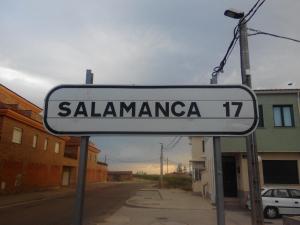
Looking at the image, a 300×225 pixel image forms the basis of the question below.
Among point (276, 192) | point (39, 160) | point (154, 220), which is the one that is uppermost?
point (39, 160)

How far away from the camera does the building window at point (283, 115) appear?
23934 millimetres

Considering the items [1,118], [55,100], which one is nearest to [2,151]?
[1,118]

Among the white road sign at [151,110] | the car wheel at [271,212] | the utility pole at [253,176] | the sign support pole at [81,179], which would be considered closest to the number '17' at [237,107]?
the white road sign at [151,110]

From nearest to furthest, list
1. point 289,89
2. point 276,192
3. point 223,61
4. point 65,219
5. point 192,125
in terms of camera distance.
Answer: point 192,125 < point 223,61 < point 65,219 < point 276,192 < point 289,89

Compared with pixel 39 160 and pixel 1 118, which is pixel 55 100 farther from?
pixel 39 160

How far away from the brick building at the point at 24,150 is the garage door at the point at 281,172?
14.5 meters

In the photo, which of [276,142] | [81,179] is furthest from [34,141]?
[81,179]

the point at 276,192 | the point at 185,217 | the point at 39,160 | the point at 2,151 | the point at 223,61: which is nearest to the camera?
the point at 223,61

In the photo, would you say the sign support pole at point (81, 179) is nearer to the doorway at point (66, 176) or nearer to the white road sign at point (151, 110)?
the white road sign at point (151, 110)

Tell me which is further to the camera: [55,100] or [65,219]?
[65,219]

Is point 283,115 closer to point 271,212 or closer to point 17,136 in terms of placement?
point 271,212

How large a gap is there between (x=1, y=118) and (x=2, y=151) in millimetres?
2612

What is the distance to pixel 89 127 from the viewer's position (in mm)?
2572

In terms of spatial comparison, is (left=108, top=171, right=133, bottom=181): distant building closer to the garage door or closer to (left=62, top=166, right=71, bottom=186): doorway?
(left=62, top=166, right=71, bottom=186): doorway
